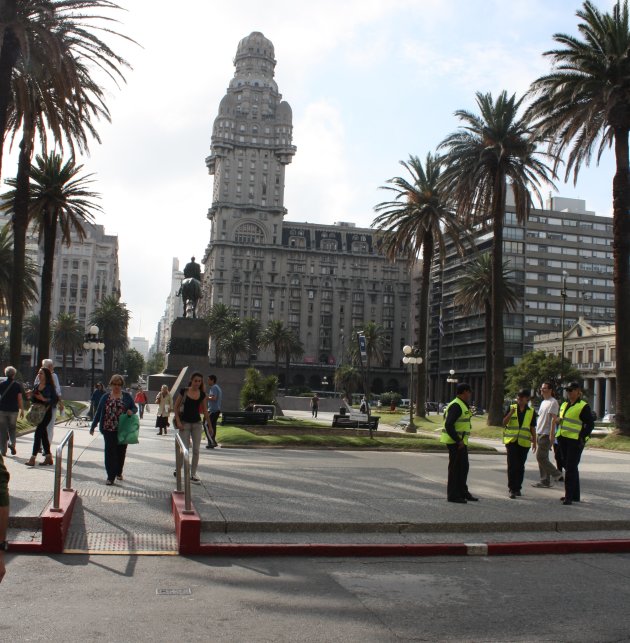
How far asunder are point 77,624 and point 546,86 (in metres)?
28.4

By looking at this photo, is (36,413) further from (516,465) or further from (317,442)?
(317,442)

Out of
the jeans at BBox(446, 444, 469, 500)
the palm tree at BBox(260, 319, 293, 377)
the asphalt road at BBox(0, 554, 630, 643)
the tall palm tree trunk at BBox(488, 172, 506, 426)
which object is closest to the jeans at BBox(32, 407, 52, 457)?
the asphalt road at BBox(0, 554, 630, 643)

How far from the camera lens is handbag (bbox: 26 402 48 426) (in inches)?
514

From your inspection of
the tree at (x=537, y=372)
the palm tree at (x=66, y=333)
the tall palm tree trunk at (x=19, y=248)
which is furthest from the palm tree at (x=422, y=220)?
the palm tree at (x=66, y=333)

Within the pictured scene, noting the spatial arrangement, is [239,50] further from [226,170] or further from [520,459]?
[520,459]

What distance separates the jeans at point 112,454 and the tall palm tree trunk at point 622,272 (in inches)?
819

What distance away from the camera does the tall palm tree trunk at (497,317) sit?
1378 inches

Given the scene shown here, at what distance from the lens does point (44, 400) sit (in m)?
13.3

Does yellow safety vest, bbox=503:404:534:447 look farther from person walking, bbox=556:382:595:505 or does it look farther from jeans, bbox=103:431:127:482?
jeans, bbox=103:431:127:482

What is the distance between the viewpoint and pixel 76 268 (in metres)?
153

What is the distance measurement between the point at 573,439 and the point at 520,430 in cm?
94

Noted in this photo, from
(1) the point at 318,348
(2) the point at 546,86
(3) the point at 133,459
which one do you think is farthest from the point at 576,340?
(3) the point at 133,459

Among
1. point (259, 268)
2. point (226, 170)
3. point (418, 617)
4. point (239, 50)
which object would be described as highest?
point (239, 50)

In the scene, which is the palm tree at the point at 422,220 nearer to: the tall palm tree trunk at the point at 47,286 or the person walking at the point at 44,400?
the tall palm tree trunk at the point at 47,286
